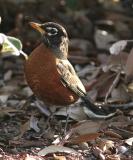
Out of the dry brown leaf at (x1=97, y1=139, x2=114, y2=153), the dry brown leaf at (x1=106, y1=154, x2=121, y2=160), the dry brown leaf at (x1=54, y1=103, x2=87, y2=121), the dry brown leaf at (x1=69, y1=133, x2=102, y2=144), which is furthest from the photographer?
the dry brown leaf at (x1=54, y1=103, x2=87, y2=121)

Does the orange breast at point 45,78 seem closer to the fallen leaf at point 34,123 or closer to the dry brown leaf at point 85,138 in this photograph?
the fallen leaf at point 34,123

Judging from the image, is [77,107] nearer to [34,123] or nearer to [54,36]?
[34,123]

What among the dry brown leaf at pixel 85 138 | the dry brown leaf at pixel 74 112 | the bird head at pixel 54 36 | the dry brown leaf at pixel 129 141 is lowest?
the dry brown leaf at pixel 74 112

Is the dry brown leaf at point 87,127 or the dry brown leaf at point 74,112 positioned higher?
the dry brown leaf at point 87,127

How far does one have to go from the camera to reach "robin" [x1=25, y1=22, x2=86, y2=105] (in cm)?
495

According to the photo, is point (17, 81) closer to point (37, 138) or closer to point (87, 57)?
point (87, 57)

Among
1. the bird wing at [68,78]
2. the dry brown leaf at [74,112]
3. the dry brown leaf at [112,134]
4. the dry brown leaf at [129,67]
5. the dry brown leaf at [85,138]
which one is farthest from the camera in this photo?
the dry brown leaf at [129,67]

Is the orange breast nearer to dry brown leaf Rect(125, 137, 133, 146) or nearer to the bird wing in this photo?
the bird wing

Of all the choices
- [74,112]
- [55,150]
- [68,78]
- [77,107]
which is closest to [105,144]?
[55,150]

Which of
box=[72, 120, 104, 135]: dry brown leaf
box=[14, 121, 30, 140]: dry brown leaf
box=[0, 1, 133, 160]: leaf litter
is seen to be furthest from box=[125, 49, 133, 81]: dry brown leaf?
box=[14, 121, 30, 140]: dry brown leaf

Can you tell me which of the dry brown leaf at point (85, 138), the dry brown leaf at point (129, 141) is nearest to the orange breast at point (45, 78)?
the dry brown leaf at point (85, 138)

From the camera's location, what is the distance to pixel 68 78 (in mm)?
5109

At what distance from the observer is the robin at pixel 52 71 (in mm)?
4949

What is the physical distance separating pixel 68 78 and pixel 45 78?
27cm
